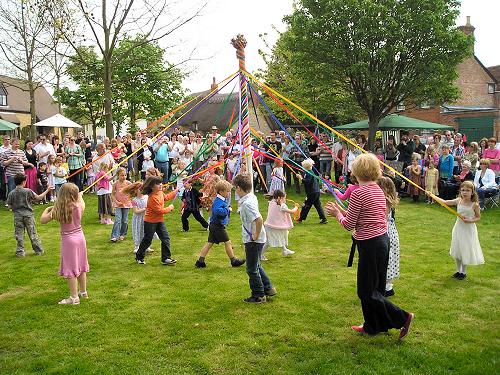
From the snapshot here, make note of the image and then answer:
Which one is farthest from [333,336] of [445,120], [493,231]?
[445,120]

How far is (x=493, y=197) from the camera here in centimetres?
1175

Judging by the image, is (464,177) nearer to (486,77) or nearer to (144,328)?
(144,328)

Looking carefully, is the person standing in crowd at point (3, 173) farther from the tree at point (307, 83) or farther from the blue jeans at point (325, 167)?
the blue jeans at point (325, 167)

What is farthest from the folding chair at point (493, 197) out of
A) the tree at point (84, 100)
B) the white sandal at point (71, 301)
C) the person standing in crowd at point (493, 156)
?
the tree at point (84, 100)

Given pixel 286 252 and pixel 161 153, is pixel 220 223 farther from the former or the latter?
pixel 161 153

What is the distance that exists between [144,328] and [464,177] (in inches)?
392

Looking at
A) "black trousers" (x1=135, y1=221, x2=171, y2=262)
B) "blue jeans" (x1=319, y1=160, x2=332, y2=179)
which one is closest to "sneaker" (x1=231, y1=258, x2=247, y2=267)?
"black trousers" (x1=135, y1=221, x2=171, y2=262)

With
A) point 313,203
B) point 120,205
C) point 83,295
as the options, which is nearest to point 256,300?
point 83,295

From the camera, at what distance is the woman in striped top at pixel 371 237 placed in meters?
4.08

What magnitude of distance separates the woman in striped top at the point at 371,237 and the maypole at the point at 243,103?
8.51 ft

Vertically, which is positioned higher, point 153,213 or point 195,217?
point 153,213

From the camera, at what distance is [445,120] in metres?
31.8

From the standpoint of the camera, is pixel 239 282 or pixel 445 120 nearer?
pixel 239 282

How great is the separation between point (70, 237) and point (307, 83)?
1552cm
